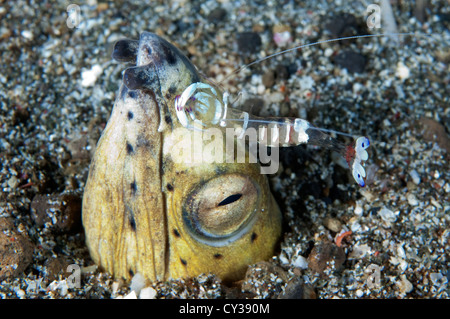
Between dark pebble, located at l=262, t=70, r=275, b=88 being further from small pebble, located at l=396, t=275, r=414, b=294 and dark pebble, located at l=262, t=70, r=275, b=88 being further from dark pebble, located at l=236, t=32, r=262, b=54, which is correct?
small pebble, located at l=396, t=275, r=414, b=294

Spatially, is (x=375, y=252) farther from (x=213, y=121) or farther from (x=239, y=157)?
(x=213, y=121)

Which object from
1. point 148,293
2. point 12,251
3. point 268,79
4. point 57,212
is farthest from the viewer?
point 268,79

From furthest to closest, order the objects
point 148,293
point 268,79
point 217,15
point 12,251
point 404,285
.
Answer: point 217,15 → point 268,79 → point 404,285 → point 12,251 → point 148,293

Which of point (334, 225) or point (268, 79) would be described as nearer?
point (334, 225)

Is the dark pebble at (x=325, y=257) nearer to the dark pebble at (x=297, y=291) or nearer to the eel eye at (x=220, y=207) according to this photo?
the dark pebble at (x=297, y=291)

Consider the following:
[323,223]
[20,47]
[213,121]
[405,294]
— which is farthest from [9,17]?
[405,294]

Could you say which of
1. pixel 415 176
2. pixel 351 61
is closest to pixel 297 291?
pixel 415 176

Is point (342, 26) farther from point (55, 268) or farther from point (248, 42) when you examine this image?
point (55, 268)
